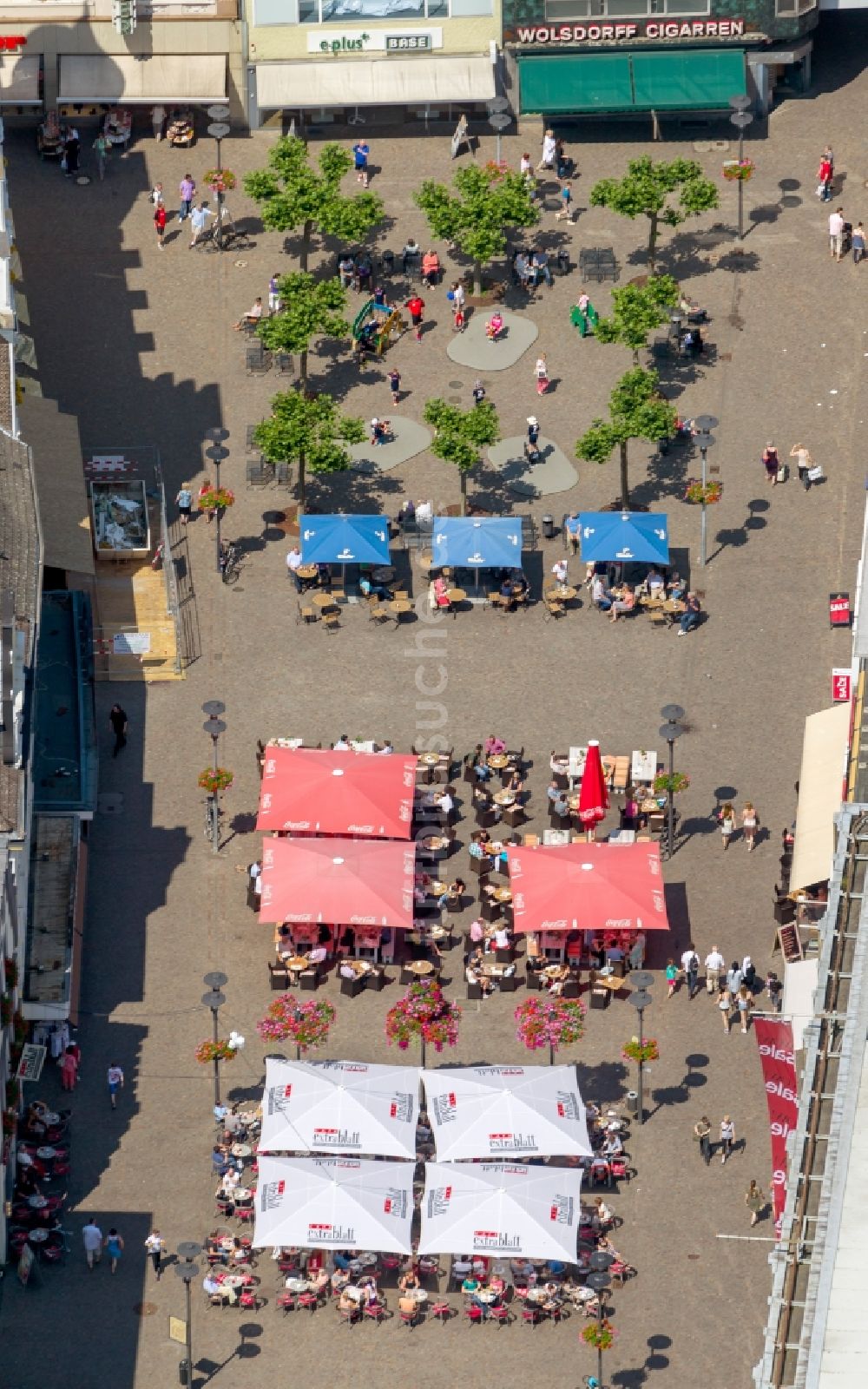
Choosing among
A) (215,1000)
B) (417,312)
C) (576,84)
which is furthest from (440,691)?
(576,84)

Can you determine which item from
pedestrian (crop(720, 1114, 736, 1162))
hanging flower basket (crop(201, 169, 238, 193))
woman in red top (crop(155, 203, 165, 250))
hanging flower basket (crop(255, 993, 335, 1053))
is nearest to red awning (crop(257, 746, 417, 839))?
hanging flower basket (crop(255, 993, 335, 1053))

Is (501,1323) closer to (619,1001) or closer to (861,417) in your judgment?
(619,1001)

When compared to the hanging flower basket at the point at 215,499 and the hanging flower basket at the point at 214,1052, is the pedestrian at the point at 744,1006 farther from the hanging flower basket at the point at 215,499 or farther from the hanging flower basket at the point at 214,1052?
the hanging flower basket at the point at 215,499

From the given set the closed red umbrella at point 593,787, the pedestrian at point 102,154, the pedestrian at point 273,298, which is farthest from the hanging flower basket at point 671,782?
the pedestrian at point 102,154

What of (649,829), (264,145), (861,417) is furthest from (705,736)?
(264,145)

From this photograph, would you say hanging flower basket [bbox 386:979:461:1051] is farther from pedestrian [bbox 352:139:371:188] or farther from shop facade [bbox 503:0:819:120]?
shop facade [bbox 503:0:819:120]

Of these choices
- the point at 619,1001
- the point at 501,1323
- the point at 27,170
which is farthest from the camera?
A: the point at 27,170
